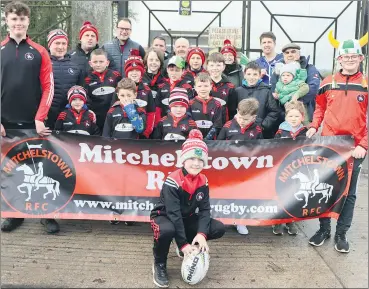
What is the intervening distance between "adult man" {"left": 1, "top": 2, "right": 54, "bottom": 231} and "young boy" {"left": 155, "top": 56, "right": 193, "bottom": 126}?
1.30 meters

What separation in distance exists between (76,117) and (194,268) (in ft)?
7.17

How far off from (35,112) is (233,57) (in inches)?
107

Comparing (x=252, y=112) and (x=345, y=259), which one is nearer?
(x=345, y=259)

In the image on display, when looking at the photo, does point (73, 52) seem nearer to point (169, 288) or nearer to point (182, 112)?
point (182, 112)

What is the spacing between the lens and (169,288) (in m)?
3.81

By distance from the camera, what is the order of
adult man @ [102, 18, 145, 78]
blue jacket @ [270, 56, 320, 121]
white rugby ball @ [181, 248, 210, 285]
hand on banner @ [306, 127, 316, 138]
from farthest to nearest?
1. adult man @ [102, 18, 145, 78]
2. blue jacket @ [270, 56, 320, 121]
3. hand on banner @ [306, 127, 316, 138]
4. white rugby ball @ [181, 248, 210, 285]

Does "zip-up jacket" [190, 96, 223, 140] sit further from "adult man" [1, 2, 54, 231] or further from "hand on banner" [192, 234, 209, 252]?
"adult man" [1, 2, 54, 231]

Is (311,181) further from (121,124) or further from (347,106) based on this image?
(121,124)

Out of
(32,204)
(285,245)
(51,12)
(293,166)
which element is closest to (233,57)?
(293,166)

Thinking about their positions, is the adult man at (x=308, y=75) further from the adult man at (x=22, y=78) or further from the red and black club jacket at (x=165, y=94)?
the adult man at (x=22, y=78)

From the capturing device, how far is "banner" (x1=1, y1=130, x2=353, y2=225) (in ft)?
15.6

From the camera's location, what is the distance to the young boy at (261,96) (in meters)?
5.32

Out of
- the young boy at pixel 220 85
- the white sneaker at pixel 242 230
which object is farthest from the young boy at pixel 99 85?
the white sneaker at pixel 242 230

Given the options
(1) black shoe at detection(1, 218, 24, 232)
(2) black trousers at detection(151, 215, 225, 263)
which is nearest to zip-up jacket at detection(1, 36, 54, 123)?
(1) black shoe at detection(1, 218, 24, 232)
